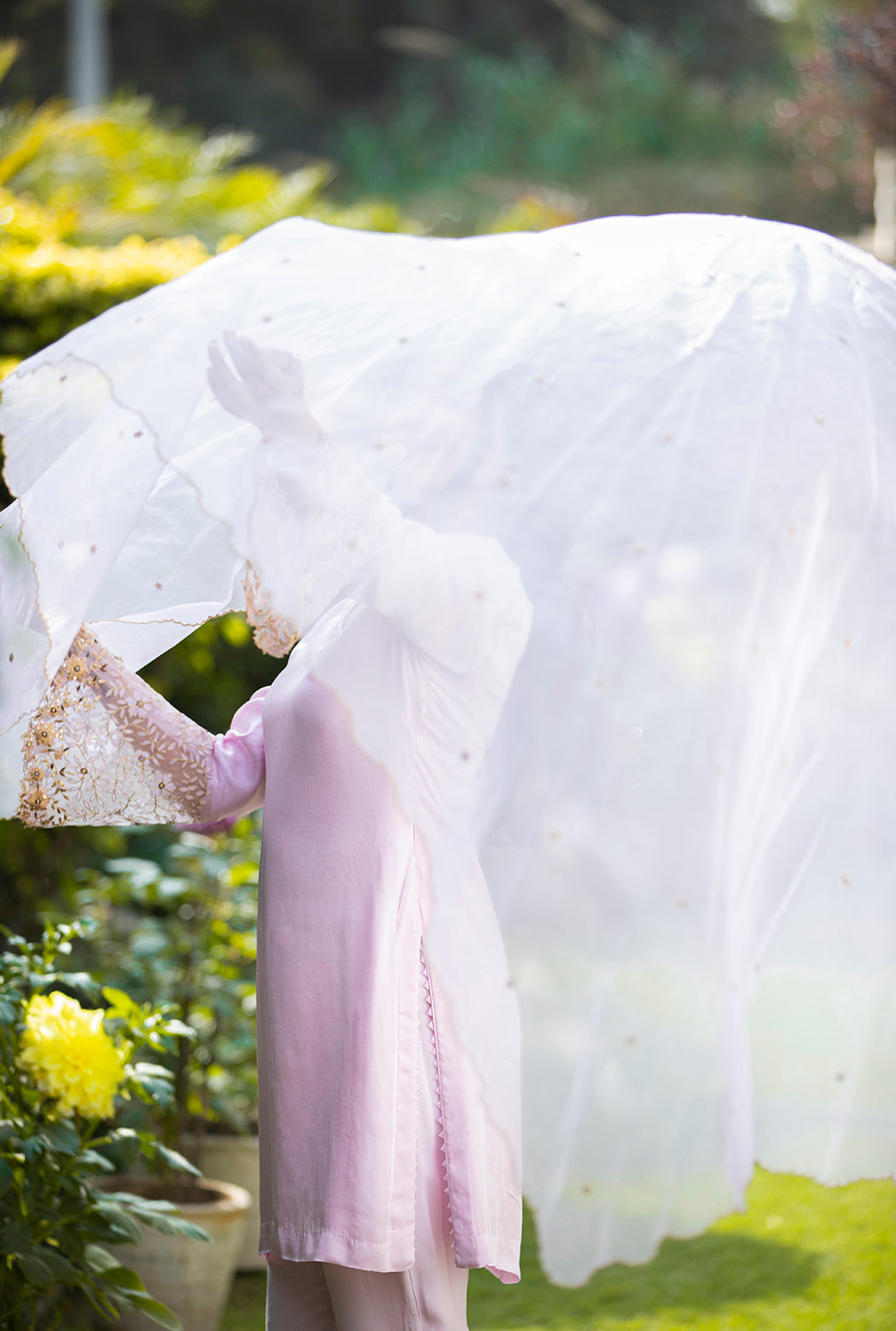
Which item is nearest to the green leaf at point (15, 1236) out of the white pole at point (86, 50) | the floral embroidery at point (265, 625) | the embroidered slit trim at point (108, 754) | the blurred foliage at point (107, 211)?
the embroidered slit trim at point (108, 754)

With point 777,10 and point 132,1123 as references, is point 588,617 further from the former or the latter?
point 777,10

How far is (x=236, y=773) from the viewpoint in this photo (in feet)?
6.02

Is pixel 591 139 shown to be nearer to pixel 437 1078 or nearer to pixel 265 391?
pixel 265 391

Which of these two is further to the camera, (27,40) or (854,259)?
(27,40)

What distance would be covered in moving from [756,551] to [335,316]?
625 millimetres

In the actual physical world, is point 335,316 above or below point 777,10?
above

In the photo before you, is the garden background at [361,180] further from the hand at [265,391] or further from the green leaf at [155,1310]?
the hand at [265,391]

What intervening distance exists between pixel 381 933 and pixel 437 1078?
7.3 inches

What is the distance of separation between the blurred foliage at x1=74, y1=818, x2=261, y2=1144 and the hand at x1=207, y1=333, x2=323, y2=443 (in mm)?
1584

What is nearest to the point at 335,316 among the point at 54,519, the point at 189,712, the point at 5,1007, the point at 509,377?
the point at 509,377

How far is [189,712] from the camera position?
4.07 meters

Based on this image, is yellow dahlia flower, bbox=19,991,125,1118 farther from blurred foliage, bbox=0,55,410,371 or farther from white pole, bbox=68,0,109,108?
white pole, bbox=68,0,109,108

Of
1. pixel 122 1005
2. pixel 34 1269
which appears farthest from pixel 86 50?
pixel 34 1269

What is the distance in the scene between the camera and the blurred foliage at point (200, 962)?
2938mm
